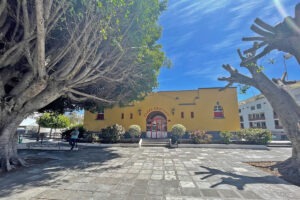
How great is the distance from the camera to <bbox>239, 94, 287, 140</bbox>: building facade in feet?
109

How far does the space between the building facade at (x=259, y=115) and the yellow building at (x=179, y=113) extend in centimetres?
2198

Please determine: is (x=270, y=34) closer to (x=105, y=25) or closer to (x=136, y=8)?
(x=136, y=8)

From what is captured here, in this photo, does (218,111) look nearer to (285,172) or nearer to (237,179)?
(285,172)

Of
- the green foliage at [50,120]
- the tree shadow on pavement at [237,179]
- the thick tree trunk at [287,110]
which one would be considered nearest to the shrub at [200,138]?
the thick tree trunk at [287,110]

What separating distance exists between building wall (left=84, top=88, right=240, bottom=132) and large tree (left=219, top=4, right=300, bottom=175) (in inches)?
388

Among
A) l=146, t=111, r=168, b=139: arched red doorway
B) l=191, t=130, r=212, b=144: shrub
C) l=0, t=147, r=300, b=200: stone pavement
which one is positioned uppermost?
l=146, t=111, r=168, b=139: arched red doorway

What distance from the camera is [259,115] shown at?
37.3 metres

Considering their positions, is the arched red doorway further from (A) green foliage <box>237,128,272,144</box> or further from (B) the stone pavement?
(B) the stone pavement

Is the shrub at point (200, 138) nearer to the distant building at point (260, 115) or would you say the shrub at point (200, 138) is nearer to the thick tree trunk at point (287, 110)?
the thick tree trunk at point (287, 110)

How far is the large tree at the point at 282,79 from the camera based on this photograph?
5.37 meters

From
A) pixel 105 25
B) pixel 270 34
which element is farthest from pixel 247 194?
pixel 105 25

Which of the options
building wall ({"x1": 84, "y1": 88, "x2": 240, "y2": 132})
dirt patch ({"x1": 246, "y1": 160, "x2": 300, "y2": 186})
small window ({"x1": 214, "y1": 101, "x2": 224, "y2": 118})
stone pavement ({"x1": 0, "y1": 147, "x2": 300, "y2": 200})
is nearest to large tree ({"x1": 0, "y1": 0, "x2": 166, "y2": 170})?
stone pavement ({"x1": 0, "y1": 147, "x2": 300, "y2": 200})

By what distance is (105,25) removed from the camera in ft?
18.5

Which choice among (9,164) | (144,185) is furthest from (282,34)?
(9,164)
